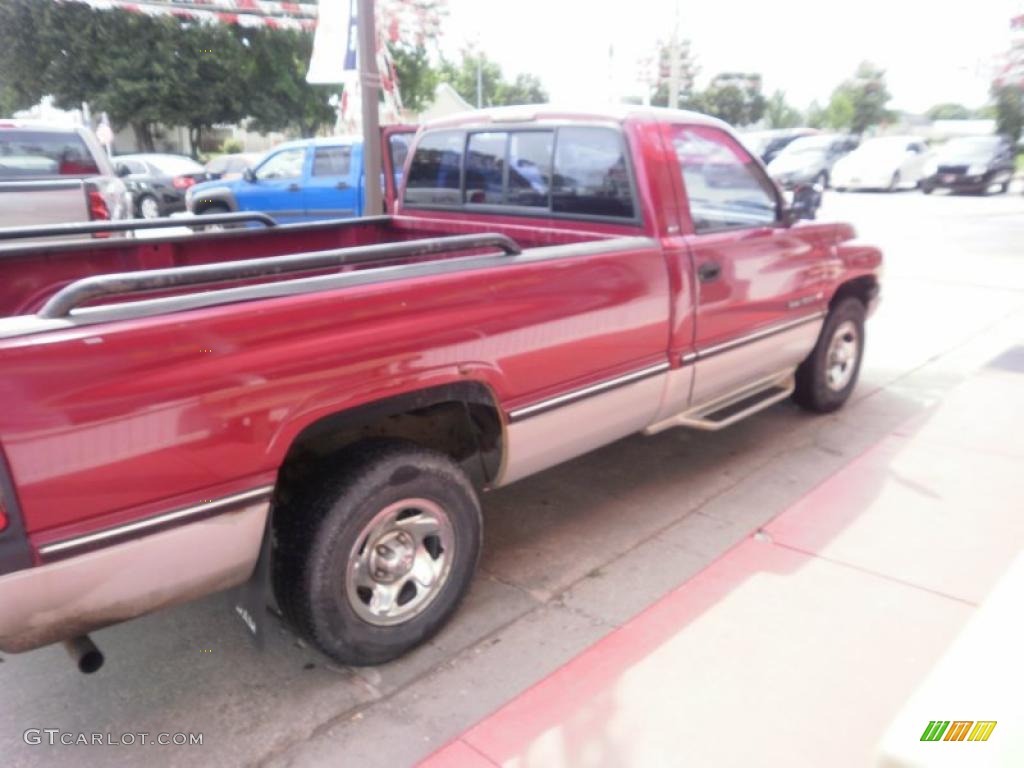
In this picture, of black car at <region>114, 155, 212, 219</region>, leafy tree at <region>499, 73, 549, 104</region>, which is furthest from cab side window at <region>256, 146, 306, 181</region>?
leafy tree at <region>499, 73, 549, 104</region>

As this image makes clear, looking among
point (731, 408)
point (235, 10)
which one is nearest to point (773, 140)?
point (235, 10)

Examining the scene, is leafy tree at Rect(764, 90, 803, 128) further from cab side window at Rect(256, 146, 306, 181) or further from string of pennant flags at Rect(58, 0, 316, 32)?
string of pennant flags at Rect(58, 0, 316, 32)

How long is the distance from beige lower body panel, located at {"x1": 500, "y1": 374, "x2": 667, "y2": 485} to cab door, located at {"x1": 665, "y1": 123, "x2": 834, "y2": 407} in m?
0.33

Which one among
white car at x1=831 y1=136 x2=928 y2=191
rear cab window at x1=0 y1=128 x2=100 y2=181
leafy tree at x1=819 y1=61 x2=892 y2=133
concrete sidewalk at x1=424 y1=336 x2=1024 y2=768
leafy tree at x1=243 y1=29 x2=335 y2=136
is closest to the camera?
concrete sidewalk at x1=424 y1=336 x2=1024 y2=768

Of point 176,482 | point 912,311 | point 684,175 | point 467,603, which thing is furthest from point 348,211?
point 176,482

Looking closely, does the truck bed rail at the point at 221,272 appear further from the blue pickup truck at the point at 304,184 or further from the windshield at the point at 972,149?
the windshield at the point at 972,149

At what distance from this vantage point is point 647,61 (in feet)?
107

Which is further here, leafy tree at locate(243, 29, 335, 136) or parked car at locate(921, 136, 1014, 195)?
leafy tree at locate(243, 29, 335, 136)

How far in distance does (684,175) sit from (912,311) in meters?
5.64

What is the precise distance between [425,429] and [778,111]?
67.5 meters

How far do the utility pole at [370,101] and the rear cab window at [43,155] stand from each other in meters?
4.09

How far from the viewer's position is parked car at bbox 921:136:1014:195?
21.1 m

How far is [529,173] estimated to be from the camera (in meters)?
4.13

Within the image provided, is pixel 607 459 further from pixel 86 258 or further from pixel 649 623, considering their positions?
pixel 86 258
